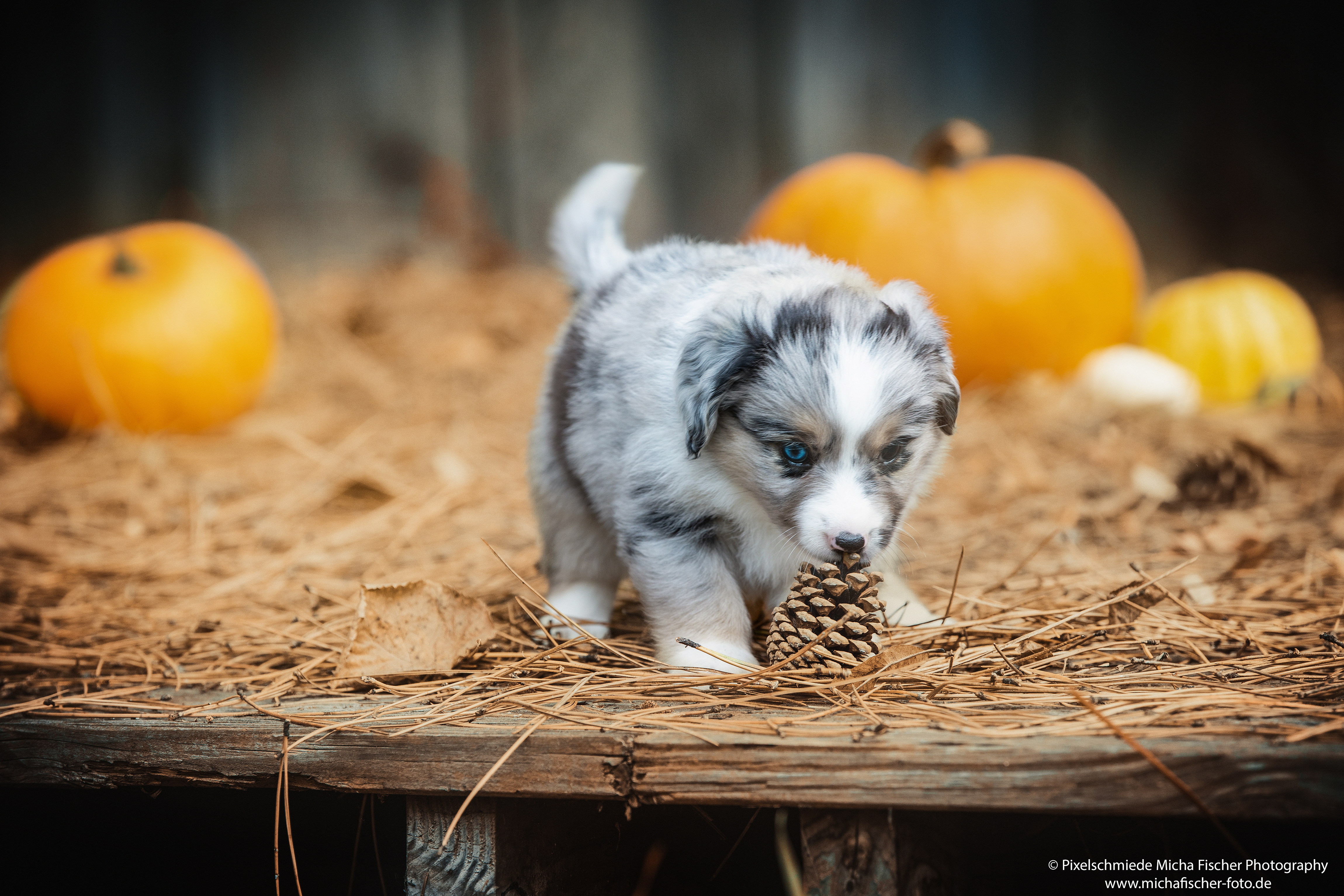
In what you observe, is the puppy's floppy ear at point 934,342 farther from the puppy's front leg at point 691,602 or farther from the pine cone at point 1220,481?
the pine cone at point 1220,481

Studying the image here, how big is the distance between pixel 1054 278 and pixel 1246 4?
300cm

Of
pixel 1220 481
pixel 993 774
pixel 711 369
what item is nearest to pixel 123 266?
pixel 711 369

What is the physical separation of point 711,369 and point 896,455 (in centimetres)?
48

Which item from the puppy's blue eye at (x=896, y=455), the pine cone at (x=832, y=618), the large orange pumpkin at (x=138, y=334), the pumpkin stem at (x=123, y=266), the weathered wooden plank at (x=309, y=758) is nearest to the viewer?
the weathered wooden plank at (x=309, y=758)

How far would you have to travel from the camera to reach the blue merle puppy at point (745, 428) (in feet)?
7.14

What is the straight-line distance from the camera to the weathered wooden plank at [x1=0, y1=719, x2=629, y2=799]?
1859mm

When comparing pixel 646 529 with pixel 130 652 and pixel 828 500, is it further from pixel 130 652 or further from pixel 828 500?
pixel 130 652

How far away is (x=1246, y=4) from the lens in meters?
6.55

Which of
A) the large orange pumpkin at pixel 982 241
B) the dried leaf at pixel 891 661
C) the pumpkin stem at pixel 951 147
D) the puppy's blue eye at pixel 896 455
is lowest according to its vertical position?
the dried leaf at pixel 891 661

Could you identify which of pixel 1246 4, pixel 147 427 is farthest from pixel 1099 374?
pixel 147 427

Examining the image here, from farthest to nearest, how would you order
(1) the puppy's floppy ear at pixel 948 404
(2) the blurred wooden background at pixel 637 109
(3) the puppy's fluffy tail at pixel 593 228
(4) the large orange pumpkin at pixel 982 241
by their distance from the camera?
(2) the blurred wooden background at pixel 637 109
(4) the large orange pumpkin at pixel 982 241
(3) the puppy's fluffy tail at pixel 593 228
(1) the puppy's floppy ear at pixel 948 404

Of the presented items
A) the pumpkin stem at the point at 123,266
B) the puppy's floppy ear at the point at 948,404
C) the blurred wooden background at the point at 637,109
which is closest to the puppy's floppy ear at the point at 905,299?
the puppy's floppy ear at the point at 948,404

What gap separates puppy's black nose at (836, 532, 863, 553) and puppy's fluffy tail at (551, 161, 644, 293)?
127 centimetres

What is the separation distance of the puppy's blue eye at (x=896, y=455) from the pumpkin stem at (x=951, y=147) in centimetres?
310
